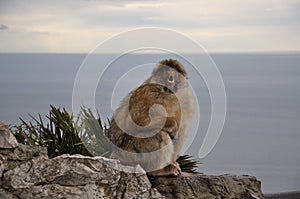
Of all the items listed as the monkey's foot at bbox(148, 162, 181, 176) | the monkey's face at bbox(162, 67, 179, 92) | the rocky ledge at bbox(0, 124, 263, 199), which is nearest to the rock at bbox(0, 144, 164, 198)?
the rocky ledge at bbox(0, 124, 263, 199)

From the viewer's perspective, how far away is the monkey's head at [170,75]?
5070mm

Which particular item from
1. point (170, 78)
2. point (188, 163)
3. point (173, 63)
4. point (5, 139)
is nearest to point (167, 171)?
point (170, 78)

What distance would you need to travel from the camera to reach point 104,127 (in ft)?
21.5

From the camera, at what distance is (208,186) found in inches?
209

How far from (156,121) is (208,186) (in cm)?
88

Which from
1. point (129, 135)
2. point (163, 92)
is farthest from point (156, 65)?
point (129, 135)

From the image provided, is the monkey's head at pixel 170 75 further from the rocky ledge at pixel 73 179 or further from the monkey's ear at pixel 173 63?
the rocky ledge at pixel 73 179

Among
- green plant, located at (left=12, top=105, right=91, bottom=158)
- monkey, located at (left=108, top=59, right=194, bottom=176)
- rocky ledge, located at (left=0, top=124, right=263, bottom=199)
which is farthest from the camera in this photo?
green plant, located at (left=12, top=105, right=91, bottom=158)

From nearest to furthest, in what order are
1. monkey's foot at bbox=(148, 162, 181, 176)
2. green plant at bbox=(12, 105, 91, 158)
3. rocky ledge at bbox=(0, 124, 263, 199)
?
rocky ledge at bbox=(0, 124, 263, 199) < monkey's foot at bbox=(148, 162, 181, 176) < green plant at bbox=(12, 105, 91, 158)

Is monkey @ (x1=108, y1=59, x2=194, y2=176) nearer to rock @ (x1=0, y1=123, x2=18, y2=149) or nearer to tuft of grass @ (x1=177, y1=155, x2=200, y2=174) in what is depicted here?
rock @ (x1=0, y1=123, x2=18, y2=149)

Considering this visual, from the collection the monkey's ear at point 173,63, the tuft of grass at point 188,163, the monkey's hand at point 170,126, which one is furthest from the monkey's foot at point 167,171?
the tuft of grass at point 188,163

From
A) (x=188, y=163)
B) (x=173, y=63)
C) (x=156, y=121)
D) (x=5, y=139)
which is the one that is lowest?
(x=188, y=163)

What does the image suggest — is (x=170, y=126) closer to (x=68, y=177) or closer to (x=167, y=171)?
(x=167, y=171)

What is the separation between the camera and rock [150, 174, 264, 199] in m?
5.17
